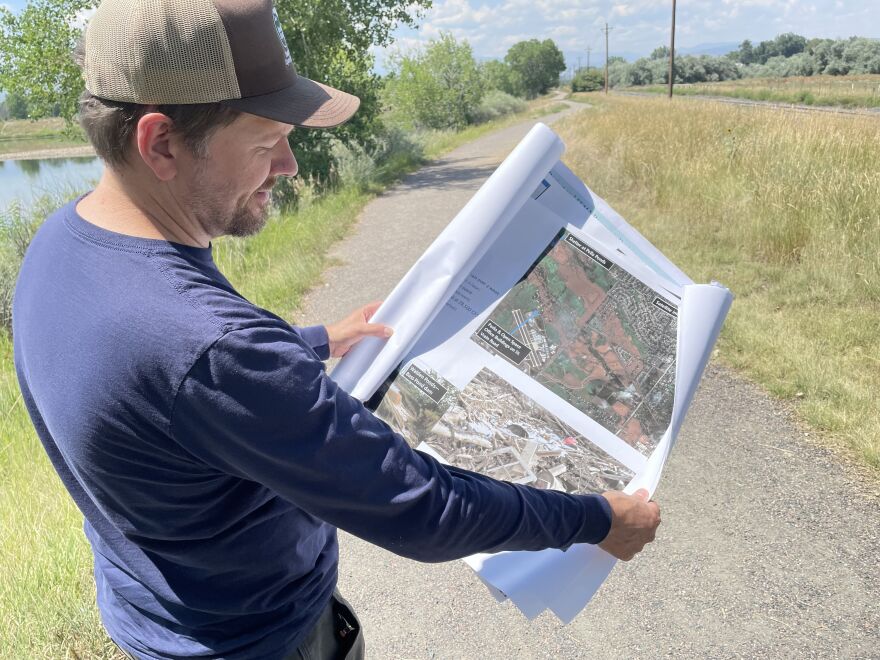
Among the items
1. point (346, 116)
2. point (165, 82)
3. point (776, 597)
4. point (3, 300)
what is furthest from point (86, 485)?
point (3, 300)

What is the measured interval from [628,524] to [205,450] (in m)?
0.73

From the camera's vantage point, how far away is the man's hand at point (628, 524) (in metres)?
1.20

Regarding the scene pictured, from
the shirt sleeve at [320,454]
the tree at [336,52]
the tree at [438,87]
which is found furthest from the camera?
the tree at [438,87]

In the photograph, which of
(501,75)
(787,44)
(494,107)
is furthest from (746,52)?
(494,107)

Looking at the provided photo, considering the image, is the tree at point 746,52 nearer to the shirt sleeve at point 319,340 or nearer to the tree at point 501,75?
the tree at point 501,75

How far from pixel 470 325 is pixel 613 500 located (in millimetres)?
450

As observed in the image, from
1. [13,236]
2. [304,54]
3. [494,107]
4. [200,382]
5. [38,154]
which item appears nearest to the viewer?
[200,382]

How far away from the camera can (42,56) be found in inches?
609

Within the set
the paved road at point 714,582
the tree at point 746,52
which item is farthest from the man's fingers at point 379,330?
the tree at point 746,52

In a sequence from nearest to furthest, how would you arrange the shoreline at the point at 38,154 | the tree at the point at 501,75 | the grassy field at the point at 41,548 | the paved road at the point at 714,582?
1. the grassy field at the point at 41,548
2. the paved road at the point at 714,582
3. the shoreline at the point at 38,154
4. the tree at the point at 501,75

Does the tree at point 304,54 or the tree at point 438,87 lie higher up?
the tree at point 304,54

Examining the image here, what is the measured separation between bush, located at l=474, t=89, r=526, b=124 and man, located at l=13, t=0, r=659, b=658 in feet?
142

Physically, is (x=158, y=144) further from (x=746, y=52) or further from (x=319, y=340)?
Result: (x=746, y=52)

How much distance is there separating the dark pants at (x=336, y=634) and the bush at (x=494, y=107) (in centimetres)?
4324
